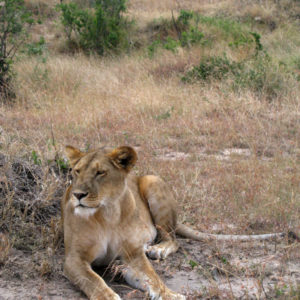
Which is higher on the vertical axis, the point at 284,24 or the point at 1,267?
the point at 1,267

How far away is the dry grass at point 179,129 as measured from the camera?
5.09 metres

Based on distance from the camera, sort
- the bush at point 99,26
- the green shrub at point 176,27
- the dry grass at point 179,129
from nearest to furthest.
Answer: the dry grass at point 179,129 < the bush at point 99,26 < the green shrub at point 176,27

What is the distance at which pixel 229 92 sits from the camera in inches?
371

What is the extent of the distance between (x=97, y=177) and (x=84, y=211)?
0.81ft

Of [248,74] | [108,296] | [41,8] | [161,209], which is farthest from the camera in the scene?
[41,8]

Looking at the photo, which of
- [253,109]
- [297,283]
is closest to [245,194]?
[297,283]

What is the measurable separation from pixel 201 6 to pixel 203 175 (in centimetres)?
1527

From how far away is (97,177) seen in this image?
3506mm

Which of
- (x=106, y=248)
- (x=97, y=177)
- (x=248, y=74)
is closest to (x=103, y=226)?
(x=106, y=248)

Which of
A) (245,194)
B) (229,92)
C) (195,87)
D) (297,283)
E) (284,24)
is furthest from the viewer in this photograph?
(284,24)

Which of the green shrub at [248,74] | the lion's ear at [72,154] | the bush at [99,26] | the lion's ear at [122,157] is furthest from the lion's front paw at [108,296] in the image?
the bush at [99,26]

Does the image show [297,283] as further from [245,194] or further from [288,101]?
[288,101]

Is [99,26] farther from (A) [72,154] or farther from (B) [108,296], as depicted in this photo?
(B) [108,296]

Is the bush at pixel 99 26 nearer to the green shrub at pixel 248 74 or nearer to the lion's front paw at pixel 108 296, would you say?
the green shrub at pixel 248 74
